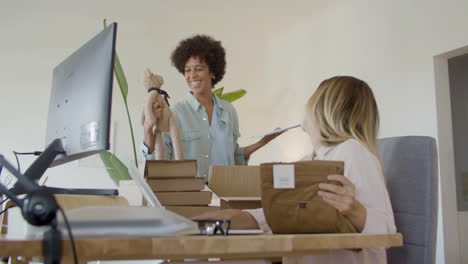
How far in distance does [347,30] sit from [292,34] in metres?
0.78

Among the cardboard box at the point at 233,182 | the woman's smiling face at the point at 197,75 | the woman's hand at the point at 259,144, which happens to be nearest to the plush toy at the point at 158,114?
the cardboard box at the point at 233,182

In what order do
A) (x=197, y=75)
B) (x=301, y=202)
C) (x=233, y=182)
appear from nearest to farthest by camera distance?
(x=301, y=202)
(x=233, y=182)
(x=197, y=75)

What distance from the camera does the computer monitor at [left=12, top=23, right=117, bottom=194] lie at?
1.01 metres

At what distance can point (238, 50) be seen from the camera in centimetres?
470

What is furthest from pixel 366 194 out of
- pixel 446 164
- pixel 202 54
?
pixel 446 164

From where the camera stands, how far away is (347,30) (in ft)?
12.3

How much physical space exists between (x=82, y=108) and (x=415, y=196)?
84 cm

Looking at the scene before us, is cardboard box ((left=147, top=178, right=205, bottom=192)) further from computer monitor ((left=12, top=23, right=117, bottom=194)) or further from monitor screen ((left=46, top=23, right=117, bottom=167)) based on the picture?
monitor screen ((left=46, top=23, right=117, bottom=167))

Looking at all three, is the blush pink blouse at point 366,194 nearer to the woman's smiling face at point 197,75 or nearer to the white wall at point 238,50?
the woman's smiling face at point 197,75

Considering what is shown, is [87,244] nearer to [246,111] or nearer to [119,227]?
[119,227]

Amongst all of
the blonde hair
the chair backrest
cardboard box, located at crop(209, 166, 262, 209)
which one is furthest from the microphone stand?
cardboard box, located at crop(209, 166, 262, 209)

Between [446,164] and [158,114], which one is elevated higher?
[158,114]

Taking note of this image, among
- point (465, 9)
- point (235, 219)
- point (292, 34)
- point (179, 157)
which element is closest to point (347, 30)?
point (292, 34)

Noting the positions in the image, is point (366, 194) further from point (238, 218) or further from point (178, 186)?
point (178, 186)
